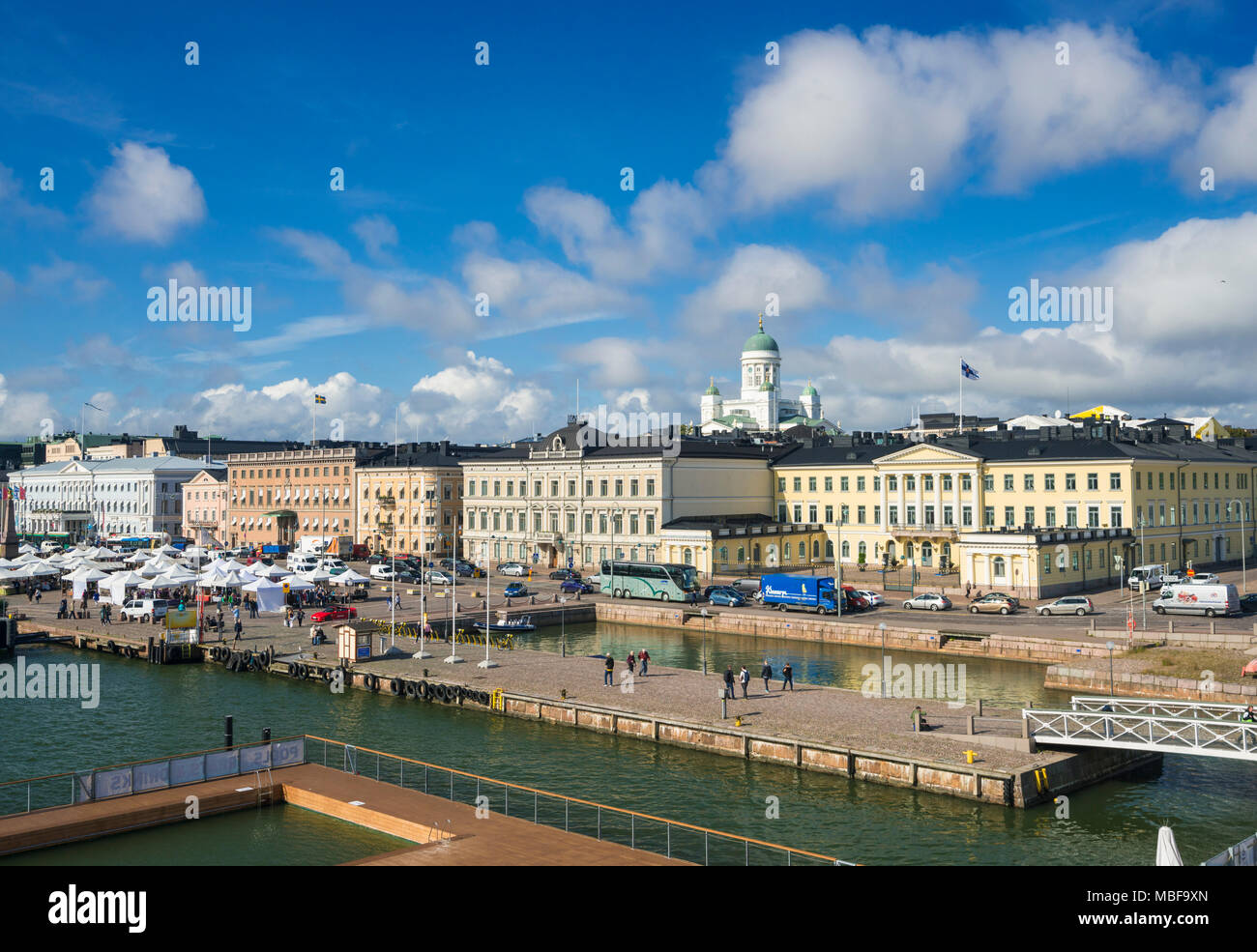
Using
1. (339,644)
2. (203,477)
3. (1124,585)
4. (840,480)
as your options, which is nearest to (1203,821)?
(339,644)

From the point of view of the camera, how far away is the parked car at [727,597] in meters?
67.8

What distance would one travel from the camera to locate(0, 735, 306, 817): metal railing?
25875 mm

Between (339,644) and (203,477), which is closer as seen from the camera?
(339,644)

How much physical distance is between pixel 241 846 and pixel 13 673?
33.7 metres

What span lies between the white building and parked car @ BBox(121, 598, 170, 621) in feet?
250

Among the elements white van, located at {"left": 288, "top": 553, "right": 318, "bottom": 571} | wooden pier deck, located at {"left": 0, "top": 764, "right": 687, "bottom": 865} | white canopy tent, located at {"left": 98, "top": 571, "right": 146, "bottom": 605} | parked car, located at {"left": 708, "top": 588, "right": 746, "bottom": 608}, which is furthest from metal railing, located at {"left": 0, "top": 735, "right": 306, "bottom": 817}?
white van, located at {"left": 288, "top": 553, "right": 318, "bottom": 571}

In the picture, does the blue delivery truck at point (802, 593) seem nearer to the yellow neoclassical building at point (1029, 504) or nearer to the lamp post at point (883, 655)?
the lamp post at point (883, 655)

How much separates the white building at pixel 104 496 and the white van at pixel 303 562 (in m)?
54.3

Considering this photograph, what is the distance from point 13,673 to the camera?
166 feet
